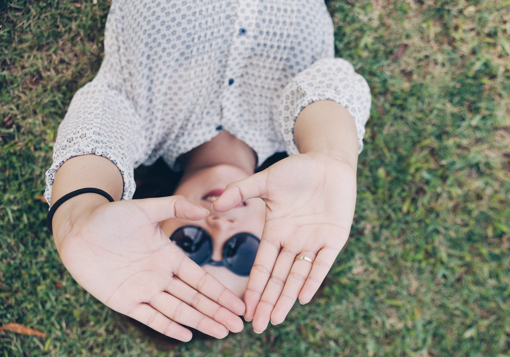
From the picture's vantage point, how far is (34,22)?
8.74 feet

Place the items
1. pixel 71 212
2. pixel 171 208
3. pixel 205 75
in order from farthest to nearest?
1. pixel 205 75
2. pixel 71 212
3. pixel 171 208

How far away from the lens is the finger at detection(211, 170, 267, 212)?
1391 mm

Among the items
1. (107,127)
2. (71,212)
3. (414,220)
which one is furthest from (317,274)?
(414,220)

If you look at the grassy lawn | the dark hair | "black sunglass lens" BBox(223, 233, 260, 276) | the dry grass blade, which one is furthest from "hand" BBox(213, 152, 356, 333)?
the dry grass blade

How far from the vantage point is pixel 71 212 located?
1521 mm

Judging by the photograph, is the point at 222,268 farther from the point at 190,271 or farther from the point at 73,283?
the point at 73,283

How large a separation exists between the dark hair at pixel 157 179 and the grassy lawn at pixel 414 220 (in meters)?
0.99

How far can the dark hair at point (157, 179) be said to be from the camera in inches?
101

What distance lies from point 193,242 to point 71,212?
0.75m

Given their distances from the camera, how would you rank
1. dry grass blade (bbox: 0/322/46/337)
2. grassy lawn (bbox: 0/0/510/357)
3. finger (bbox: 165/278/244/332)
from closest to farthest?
finger (bbox: 165/278/244/332), dry grass blade (bbox: 0/322/46/337), grassy lawn (bbox: 0/0/510/357)

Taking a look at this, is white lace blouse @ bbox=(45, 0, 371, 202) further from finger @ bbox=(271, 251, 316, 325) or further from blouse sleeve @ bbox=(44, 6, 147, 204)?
finger @ bbox=(271, 251, 316, 325)

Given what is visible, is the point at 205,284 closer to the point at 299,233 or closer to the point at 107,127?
the point at 299,233

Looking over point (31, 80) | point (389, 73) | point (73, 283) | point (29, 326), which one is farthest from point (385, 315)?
point (31, 80)

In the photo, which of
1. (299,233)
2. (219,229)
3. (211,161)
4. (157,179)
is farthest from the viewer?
(157,179)
